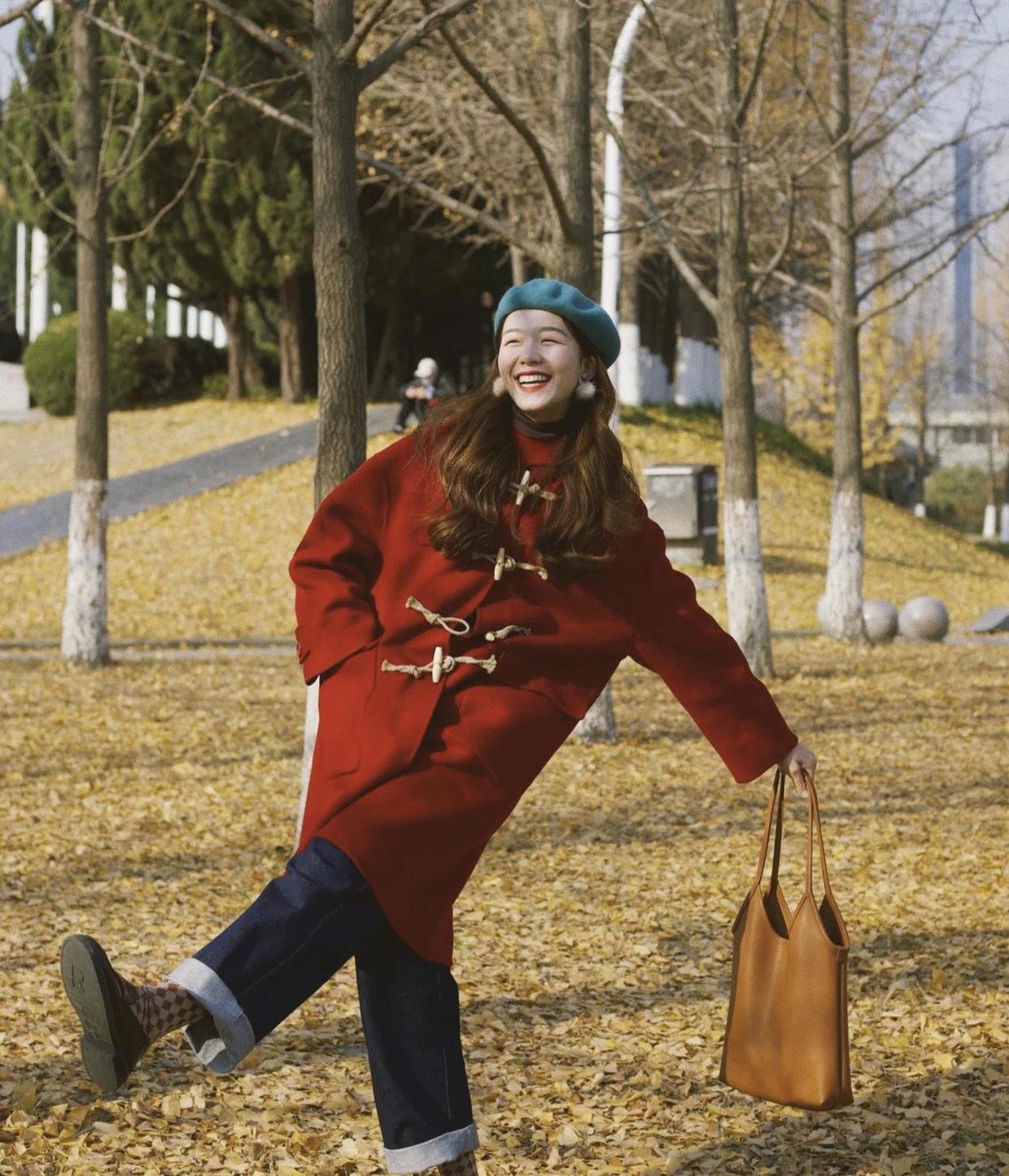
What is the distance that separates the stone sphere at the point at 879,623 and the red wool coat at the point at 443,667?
13266 millimetres

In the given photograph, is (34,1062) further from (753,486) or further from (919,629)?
(919,629)

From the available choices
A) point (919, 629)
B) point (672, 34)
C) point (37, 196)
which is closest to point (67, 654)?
point (919, 629)

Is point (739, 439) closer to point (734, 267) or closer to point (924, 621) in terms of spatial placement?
point (734, 267)

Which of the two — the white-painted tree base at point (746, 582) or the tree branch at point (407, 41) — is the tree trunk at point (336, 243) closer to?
the tree branch at point (407, 41)

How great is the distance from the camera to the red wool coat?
3061mm

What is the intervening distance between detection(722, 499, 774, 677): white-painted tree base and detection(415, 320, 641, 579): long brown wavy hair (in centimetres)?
935

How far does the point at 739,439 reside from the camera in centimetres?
1263

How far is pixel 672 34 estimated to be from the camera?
1802 centimetres

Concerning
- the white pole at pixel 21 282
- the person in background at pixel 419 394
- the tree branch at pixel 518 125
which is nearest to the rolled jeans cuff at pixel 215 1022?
the tree branch at pixel 518 125

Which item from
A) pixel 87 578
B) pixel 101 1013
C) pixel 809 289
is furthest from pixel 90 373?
pixel 101 1013

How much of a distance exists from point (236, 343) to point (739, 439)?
1737 cm

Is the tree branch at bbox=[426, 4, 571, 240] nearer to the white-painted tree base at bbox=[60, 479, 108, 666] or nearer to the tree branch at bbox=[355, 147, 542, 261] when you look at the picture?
the tree branch at bbox=[355, 147, 542, 261]

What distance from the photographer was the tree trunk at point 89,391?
1248 centimetres

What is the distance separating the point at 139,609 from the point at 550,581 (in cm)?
1381
